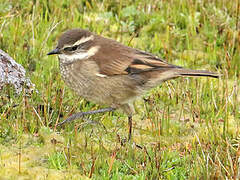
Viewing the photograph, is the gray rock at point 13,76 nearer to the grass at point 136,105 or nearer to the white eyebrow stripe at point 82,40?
the grass at point 136,105

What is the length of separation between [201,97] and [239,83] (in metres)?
0.91

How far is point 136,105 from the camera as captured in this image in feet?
22.5

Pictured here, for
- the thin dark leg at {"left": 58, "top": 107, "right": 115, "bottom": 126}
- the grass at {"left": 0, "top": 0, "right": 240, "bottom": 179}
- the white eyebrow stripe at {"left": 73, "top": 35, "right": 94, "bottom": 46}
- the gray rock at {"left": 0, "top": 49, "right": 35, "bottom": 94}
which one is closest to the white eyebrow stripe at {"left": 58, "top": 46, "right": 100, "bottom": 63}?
the white eyebrow stripe at {"left": 73, "top": 35, "right": 94, "bottom": 46}

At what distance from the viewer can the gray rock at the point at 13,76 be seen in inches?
238

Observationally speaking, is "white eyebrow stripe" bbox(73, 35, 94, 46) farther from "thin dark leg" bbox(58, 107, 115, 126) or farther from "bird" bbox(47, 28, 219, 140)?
"thin dark leg" bbox(58, 107, 115, 126)

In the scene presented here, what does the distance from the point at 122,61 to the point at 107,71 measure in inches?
8.7

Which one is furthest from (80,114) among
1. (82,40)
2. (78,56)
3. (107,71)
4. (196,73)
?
(196,73)

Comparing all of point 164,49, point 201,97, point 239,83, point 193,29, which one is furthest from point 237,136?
point 193,29

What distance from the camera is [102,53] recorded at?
6129 millimetres

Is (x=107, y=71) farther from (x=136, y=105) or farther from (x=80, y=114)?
(x=136, y=105)

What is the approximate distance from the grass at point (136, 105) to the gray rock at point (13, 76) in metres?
0.11

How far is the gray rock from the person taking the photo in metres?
6.05

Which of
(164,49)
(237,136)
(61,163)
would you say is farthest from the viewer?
(164,49)

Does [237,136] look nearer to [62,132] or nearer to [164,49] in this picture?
[62,132]
